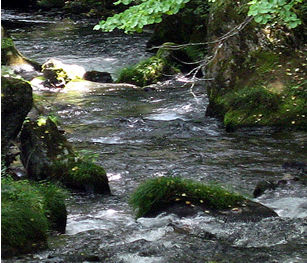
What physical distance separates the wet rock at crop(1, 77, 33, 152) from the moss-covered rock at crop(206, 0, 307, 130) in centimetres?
529

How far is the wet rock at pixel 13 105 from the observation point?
6199 mm

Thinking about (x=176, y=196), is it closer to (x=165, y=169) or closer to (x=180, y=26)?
(x=165, y=169)

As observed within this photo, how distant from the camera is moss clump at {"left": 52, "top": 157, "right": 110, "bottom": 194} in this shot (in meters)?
7.67

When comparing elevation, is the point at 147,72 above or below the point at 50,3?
below

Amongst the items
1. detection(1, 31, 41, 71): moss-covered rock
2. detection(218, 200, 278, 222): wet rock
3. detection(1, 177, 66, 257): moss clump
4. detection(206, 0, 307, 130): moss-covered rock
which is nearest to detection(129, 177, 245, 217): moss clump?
detection(218, 200, 278, 222): wet rock

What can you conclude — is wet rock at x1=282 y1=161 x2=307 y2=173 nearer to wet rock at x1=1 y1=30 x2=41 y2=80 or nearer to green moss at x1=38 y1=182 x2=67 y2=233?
green moss at x1=38 y1=182 x2=67 y2=233

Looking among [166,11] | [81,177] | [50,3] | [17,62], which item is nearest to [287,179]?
[81,177]

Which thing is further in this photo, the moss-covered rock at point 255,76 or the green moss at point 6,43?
the green moss at point 6,43

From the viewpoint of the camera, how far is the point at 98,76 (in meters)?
16.3

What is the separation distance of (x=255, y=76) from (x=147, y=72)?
4900mm

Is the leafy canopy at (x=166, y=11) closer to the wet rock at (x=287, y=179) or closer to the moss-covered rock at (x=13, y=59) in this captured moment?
the wet rock at (x=287, y=179)

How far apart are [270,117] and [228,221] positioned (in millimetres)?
4823

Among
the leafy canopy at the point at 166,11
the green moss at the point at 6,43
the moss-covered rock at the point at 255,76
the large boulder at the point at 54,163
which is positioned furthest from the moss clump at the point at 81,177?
the green moss at the point at 6,43

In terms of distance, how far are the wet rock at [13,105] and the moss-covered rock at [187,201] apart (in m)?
1.62
